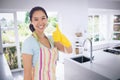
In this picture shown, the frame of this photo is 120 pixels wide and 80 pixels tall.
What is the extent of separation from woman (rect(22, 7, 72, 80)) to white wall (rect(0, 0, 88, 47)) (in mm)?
3155

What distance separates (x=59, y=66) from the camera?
4.48 meters

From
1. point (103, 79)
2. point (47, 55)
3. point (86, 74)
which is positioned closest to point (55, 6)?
point (86, 74)

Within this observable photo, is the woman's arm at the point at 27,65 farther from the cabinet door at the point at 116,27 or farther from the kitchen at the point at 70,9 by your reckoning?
the cabinet door at the point at 116,27

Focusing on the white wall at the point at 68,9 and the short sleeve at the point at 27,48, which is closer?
the short sleeve at the point at 27,48

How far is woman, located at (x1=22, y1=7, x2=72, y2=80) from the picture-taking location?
37.0 inches

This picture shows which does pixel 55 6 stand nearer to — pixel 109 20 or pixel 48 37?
pixel 109 20

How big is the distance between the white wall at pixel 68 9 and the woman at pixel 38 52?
315cm

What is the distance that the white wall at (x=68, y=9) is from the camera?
13.2 ft

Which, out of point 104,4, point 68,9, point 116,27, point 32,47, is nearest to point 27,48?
point 32,47

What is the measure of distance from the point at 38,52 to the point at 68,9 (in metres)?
3.91

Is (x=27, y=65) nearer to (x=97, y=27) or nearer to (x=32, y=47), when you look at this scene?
(x=32, y=47)

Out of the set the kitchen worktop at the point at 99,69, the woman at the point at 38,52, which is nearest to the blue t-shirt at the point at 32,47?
the woman at the point at 38,52

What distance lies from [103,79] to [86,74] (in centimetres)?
37

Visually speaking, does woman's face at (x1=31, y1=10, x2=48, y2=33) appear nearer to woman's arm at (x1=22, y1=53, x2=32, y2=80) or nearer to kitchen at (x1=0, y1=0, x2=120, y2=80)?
woman's arm at (x1=22, y1=53, x2=32, y2=80)
